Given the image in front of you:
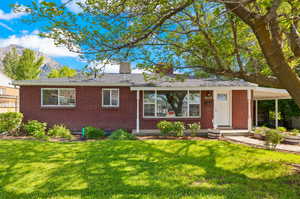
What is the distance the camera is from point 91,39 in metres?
4.95

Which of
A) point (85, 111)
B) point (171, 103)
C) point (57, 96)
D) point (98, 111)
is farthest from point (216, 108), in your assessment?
point (57, 96)

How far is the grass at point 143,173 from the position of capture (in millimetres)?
3506

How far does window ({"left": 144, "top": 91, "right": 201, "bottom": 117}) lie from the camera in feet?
36.8

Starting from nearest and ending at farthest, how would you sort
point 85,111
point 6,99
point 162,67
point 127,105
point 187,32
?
1. point 187,32
2. point 162,67
3. point 85,111
4. point 127,105
5. point 6,99

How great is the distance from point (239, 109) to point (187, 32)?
24.9 ft

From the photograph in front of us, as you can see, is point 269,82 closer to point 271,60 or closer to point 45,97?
point 271,60

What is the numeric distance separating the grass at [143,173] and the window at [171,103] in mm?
4343

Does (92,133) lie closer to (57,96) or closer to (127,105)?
(127,105)

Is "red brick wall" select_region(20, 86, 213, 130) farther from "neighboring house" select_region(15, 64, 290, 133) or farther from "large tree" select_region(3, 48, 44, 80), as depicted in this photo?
"large tree" select_region(3, 48, 44, 80)

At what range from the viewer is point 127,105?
1142cm

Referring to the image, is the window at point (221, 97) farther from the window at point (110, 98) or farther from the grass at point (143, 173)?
the window at point (110, 98)

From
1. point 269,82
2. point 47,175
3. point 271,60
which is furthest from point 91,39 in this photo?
point 269,82

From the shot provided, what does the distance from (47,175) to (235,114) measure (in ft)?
35.2

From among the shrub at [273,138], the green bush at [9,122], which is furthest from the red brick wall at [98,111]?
the shrub at [273,138]
